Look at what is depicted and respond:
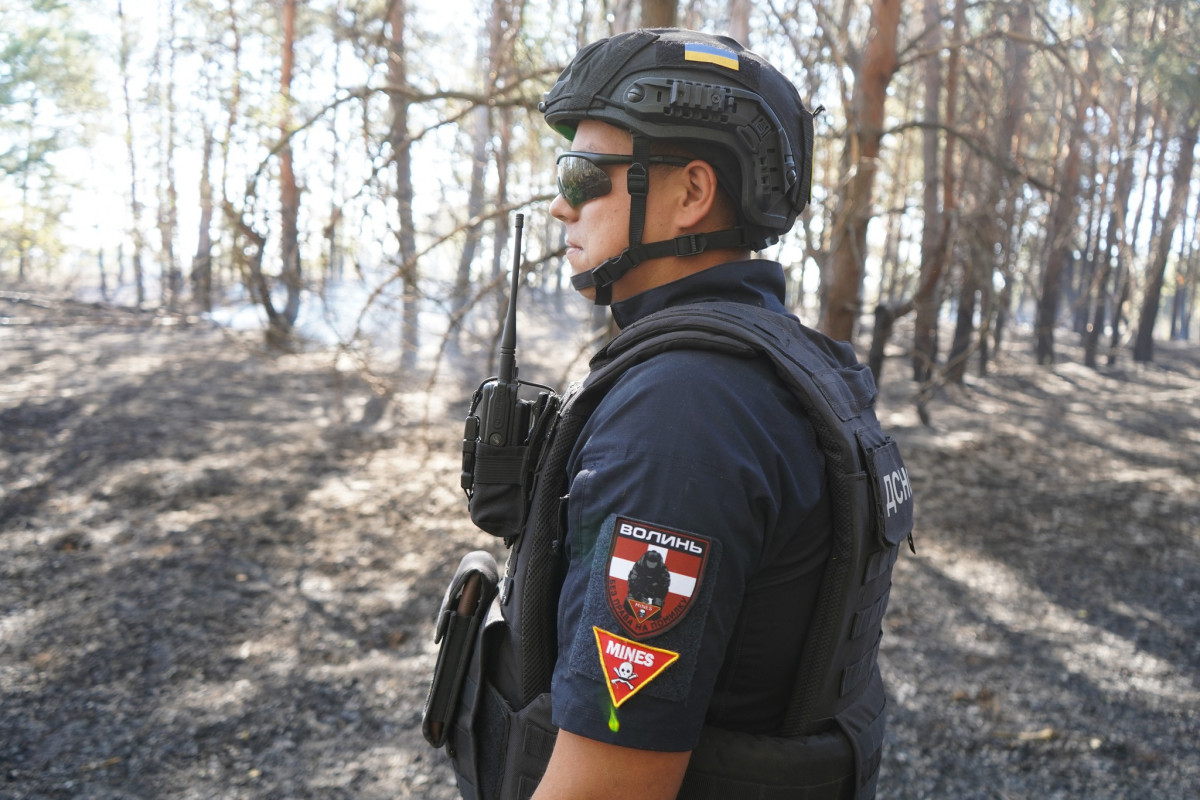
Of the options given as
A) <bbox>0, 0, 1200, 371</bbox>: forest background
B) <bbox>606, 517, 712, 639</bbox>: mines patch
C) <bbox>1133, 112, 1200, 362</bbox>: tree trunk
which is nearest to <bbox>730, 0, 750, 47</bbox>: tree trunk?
<bbox>0, 0, 1200, 371</bbox>: forest background

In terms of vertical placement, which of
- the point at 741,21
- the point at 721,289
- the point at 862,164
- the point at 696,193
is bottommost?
the point at 721,289

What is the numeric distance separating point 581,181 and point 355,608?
15.7ft

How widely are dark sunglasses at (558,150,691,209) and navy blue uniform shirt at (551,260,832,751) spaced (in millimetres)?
442

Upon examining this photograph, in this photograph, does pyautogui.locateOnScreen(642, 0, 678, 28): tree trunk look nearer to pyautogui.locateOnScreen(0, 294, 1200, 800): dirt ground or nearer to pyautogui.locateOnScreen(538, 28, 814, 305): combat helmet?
pyautogui.locateOnScreen(538, 28, 814, 305): combat helmet

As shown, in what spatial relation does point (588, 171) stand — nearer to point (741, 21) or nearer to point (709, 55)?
point (709, 55)

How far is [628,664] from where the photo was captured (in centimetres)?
111

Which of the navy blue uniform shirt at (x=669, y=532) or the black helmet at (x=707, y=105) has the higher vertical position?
the black helmet at (x=707, y=105)

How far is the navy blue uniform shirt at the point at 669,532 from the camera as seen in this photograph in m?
1.10

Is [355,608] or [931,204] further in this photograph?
[931,204]

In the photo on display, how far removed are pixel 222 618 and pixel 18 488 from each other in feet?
12.1

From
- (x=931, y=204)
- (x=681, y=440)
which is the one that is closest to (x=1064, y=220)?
(x=931, y=204)

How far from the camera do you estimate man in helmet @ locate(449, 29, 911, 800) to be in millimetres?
1108

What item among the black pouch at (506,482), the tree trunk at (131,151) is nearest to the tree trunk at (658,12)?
the black pouch at (506,482)

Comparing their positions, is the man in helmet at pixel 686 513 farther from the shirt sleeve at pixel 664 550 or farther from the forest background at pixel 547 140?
the forest background at pixel 547 140
